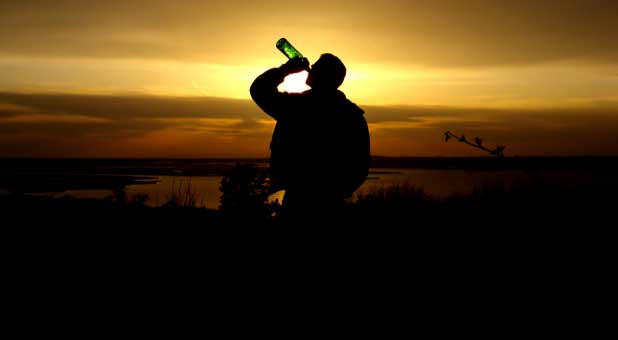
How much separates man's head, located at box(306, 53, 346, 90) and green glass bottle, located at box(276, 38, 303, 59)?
621 millimetres

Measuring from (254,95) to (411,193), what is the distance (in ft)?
40.9

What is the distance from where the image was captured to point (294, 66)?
4.59m

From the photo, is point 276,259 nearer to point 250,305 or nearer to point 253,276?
point 253,276

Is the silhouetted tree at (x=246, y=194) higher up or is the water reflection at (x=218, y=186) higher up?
the silhouetted tree at (x=246, y=194)

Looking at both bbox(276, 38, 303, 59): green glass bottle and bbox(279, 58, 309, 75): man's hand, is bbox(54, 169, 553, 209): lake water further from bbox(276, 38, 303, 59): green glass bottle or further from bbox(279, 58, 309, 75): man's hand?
bbox(279, 58, 309, 75): man's hand

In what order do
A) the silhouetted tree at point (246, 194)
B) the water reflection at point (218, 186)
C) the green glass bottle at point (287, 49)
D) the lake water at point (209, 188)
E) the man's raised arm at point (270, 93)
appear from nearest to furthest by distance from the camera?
the man's raised arm at point (270, 93), the green glass bottle at point (287, 49), the silhouetted tree at point (246, 194), the water reflection at point (218, 186), the lake water at point (209, 188)

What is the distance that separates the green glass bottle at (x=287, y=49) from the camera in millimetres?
5172

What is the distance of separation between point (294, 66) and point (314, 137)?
584 millimetres

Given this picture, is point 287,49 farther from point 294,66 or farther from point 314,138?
point 314,138

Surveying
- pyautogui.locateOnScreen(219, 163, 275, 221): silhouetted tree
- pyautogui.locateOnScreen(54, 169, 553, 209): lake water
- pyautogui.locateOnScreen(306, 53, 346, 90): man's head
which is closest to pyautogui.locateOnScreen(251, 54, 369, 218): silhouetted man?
pyautogui.locateOnScreen(306, 53, 346, 90): man's head

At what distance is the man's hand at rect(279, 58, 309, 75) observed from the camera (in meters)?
4.55

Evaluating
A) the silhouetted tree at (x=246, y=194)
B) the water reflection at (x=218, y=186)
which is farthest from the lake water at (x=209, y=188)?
the silhouetted tree at (x=246, y=194)

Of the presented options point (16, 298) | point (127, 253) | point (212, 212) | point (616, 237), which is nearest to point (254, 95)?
point (16, 298)

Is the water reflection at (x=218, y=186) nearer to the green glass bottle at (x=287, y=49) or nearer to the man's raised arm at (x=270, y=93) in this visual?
the green glass bottle at (x=287, y=49)
